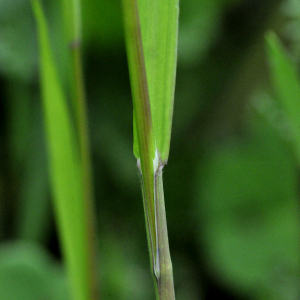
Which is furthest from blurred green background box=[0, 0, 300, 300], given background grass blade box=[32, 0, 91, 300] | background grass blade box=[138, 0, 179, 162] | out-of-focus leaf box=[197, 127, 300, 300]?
background grass blade box=[138, 0, 179, 162]

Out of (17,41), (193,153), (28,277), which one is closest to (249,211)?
(193,153)

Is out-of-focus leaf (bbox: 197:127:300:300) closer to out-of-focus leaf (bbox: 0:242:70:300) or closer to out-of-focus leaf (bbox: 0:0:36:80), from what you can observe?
out-of-focus leaf (bbox: 0:242:70:300)

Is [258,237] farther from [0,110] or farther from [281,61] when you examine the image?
[0,110]

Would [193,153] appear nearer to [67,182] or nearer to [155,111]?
[67,182]

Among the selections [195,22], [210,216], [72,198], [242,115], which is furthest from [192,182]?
[72,198]

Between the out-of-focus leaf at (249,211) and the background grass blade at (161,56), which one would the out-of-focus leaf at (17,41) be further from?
the background grass blade at (161,56)

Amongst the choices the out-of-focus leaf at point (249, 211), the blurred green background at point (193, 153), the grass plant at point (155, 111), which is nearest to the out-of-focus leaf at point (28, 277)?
the blurred green background at point (193, 153)
